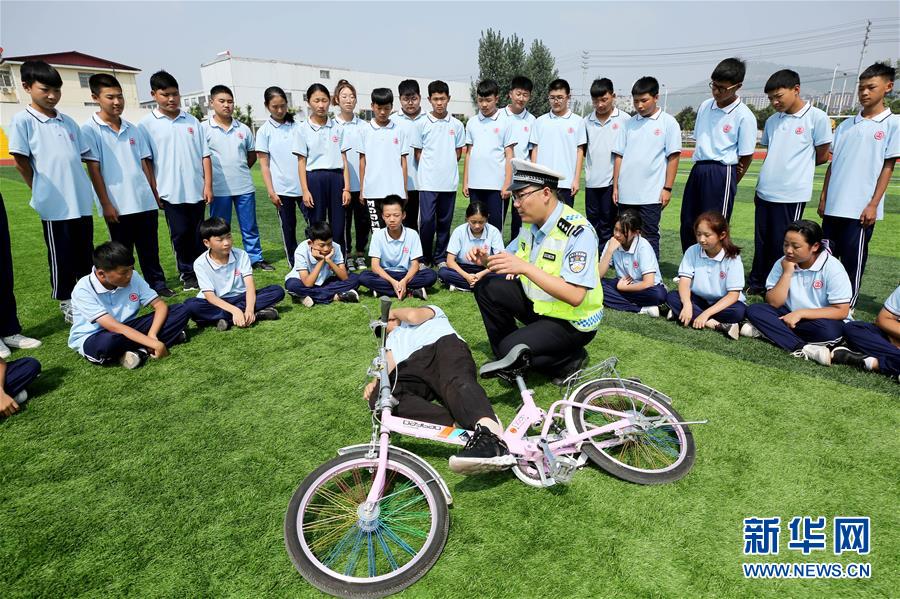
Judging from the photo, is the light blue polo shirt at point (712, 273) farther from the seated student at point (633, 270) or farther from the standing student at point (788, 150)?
the standing student at point (788, 150)

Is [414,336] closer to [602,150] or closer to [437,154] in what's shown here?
[437,154]

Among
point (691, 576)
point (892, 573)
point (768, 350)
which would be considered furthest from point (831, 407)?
point (691, 576)

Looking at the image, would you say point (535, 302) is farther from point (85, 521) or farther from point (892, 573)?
point (85, 521)

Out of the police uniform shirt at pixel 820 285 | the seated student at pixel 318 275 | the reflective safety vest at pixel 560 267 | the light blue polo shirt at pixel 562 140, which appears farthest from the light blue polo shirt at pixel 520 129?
the police uniform shirt at pixel 820 285

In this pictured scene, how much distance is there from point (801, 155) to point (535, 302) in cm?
367

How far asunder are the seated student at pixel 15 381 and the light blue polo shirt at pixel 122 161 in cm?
227

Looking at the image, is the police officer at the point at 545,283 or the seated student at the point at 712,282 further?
the seated student at the point at 712,282

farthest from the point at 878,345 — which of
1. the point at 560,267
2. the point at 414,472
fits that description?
the point at 414,472

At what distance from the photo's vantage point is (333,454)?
2932 mm

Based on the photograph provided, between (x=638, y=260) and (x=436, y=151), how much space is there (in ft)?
9.48

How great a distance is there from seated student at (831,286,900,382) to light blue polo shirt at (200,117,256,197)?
22.2 feet

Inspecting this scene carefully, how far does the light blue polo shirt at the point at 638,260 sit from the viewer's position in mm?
5141

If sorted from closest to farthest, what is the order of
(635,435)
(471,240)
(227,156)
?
(635,435) < (471,240) < (227,156)

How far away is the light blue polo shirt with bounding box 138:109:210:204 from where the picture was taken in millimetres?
5672
